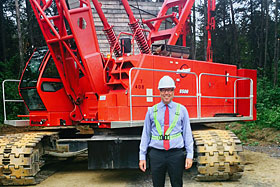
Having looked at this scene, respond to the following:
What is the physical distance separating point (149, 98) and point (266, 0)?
22272mm

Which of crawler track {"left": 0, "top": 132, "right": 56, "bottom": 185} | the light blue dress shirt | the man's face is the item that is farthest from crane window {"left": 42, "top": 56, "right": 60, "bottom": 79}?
the man's face

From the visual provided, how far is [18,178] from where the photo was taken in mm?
5176

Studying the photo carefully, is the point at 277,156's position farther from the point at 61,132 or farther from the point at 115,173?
the point at 61,132

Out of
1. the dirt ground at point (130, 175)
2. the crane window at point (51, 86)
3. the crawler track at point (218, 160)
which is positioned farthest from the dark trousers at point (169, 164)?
the crane window at point (51, 86)

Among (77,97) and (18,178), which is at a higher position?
(77,97)

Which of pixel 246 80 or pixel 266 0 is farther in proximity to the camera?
pixel 266 0

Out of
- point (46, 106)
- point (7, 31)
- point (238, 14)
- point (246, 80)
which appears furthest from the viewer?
point (238, 14)

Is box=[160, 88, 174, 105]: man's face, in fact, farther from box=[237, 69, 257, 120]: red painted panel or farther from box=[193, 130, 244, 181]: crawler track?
box=[237, 69, 257, 120]: red painted panel

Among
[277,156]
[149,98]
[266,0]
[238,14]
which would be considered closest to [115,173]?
[149,98]

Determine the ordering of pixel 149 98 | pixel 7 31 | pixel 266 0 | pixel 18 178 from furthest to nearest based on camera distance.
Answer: pixel 7 31 → pixel 266 0 → pixel 149 98 → pixel 18 178

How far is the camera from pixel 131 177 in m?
6.02

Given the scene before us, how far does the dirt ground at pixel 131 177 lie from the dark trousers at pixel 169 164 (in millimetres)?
2287

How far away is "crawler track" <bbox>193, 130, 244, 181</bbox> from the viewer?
516cm

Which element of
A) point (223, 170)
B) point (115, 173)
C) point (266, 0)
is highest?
point (266, 0)
